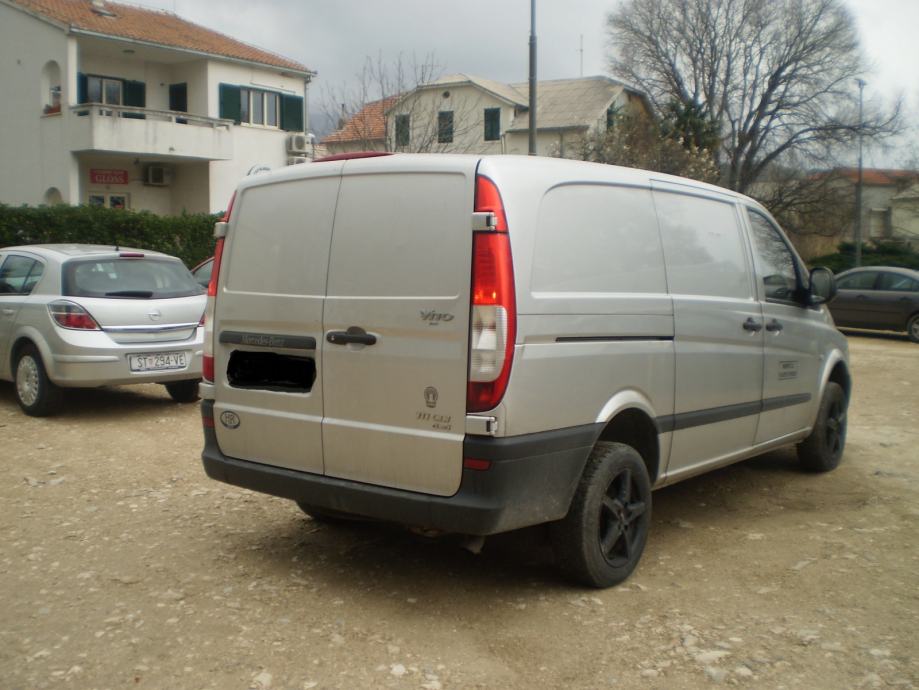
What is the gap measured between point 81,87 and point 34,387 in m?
24.0

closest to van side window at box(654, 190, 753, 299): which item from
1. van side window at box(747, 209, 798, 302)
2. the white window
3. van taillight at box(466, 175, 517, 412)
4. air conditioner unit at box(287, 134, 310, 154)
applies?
→ van side window at box(747, 209, 798, 302)

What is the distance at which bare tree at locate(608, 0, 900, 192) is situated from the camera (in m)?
46.4

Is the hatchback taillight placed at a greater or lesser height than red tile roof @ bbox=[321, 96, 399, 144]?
lesser

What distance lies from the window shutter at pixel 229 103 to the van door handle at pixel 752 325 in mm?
30075

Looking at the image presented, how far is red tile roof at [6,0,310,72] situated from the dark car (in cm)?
2207

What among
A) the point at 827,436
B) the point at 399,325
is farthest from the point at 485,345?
the point at 827,436

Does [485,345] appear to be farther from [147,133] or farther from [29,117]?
[29,117]

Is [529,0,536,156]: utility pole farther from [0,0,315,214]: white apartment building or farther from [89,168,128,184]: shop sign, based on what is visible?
[89,168,128,184]: shop sign

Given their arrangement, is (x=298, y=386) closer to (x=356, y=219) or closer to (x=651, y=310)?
(x=356, y=219)

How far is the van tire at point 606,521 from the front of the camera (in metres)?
4.51

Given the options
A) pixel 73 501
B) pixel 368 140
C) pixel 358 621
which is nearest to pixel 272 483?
pixel 358 621

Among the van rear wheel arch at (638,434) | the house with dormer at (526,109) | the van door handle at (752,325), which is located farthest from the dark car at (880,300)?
the house with dormer at (526,109)

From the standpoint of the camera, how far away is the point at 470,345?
4.08 meters

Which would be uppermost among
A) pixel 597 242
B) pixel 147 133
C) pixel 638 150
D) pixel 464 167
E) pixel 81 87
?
pixel 81 87
